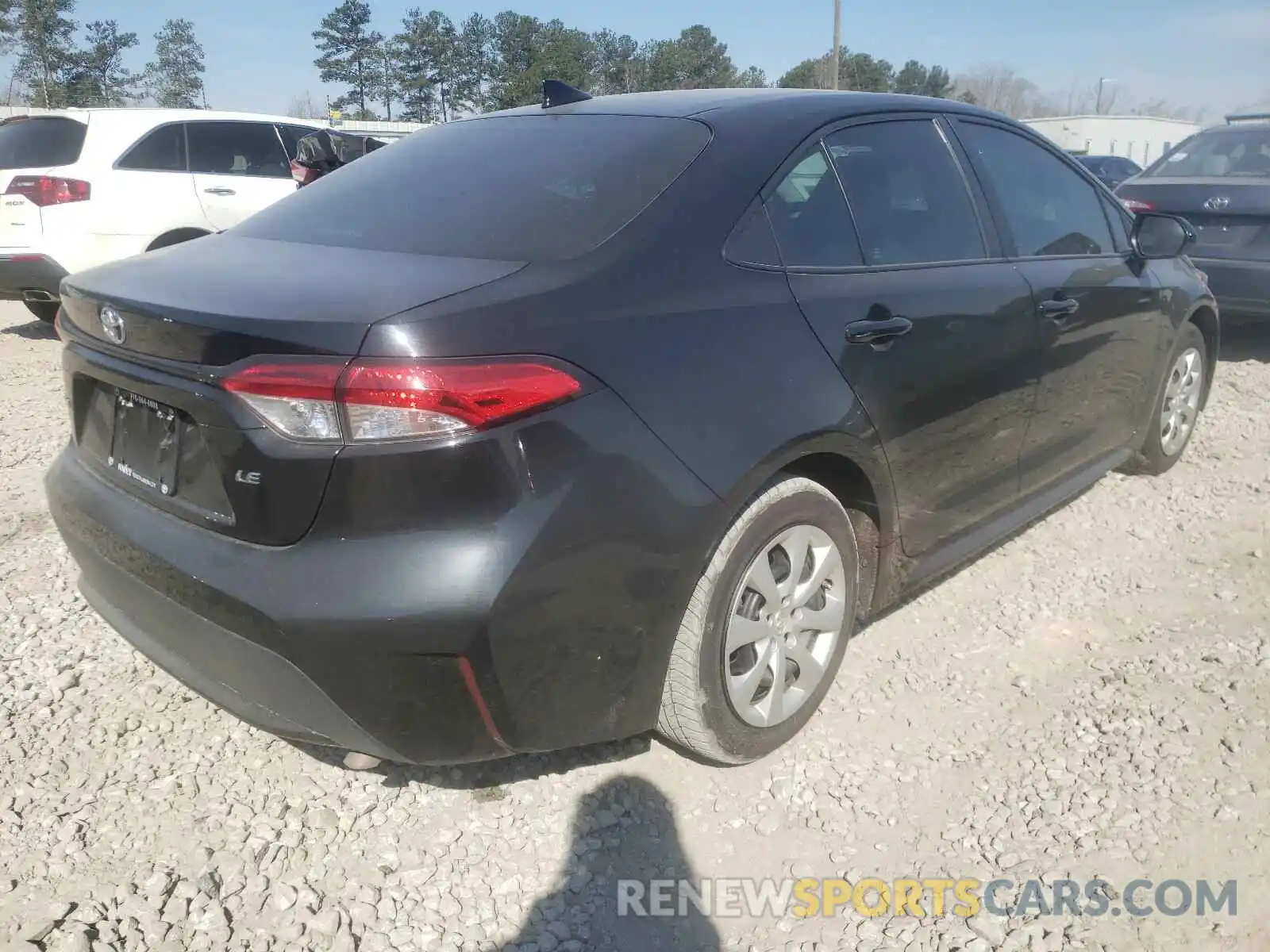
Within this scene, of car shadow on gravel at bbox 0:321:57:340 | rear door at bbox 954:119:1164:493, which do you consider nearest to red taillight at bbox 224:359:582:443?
rear door at bbox 954:119:1164:493

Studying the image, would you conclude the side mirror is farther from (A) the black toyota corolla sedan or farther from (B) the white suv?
(B) the white suv

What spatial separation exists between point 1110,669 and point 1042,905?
1.12m

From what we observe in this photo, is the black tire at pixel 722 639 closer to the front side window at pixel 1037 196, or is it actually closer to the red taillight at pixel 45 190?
the front side window at pixel 1037 196

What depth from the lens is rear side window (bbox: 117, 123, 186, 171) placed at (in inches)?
287

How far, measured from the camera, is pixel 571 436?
1.86 m

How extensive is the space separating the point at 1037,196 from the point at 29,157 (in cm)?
712

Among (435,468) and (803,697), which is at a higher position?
(435,468)

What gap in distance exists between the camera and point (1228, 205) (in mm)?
6348

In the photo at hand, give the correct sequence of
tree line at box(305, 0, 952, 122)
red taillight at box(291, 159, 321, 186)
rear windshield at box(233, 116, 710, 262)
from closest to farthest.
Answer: rear windshield at box(233, 116, 710, 262) < red taillight at box(291, 159, 321, 186) < tree line at box(305, 0, 952, 122)

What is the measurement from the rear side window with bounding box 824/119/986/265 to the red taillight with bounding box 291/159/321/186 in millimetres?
5871

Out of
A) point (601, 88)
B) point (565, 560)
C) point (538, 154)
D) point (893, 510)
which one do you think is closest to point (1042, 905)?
point (893, 510)

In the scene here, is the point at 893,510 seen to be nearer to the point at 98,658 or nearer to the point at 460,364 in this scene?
the point at 460,364

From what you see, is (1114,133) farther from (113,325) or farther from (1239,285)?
(113,325)

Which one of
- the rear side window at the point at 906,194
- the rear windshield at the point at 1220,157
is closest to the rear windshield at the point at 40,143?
the rear side window at the point at 906,194
